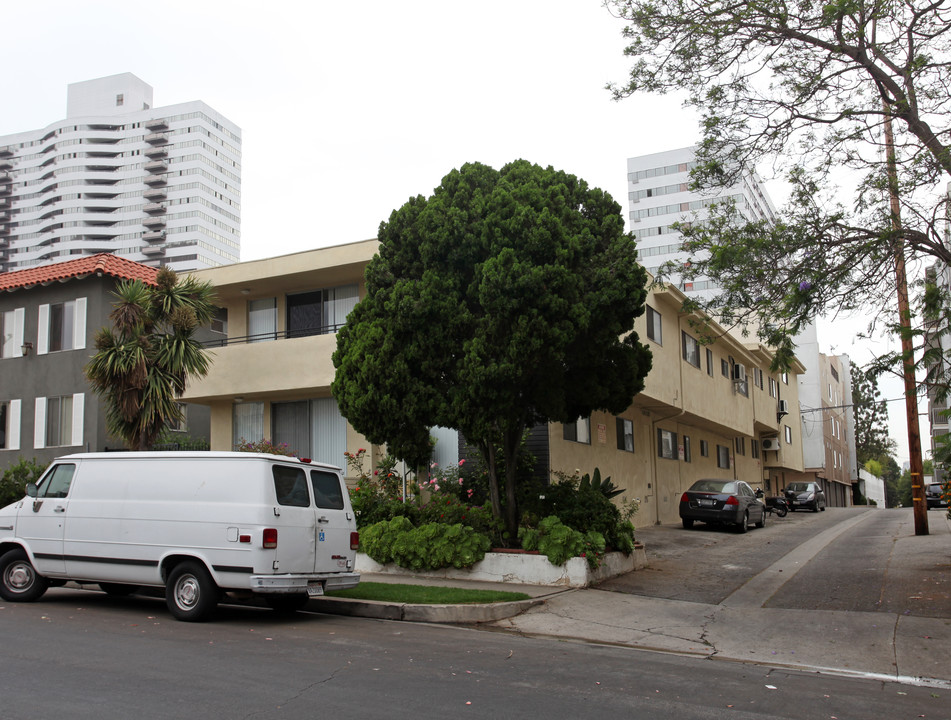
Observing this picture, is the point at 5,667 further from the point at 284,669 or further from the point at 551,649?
the point at 551,649

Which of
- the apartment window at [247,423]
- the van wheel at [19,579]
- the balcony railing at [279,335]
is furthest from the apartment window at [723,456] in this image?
the van wheel at [19,579]

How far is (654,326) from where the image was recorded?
22.4m

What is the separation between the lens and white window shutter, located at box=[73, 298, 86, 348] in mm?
23297

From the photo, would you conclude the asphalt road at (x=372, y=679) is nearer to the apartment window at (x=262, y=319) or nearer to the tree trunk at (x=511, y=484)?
the tree trunk at (x=511, y=484)

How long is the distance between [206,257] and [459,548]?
4875 inches

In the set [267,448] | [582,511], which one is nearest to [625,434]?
[582,511]

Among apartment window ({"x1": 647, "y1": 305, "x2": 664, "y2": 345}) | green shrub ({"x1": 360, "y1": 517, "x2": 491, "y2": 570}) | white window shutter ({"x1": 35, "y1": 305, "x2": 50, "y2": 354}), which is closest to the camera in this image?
green shrub ({"x1": 360, "y1": 517, "x2": 491, "y2": 570})

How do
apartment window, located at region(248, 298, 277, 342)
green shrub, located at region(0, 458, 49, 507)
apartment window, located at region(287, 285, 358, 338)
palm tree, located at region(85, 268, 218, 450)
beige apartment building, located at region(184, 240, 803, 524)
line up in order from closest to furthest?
palm tree, located at region(85, 268, 218, 450) → beige apartment building, located at region(184, 240, 803, 524) → green shrub, located at region(0, 458, 49, 507) → apartment window, located at region(287, 285, 358, 338) → apartment window, located at region(248, 298, 277, 342)

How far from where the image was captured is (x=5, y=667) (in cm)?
692

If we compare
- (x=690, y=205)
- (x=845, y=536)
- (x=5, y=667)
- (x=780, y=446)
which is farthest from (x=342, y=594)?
(x=690, y=205)

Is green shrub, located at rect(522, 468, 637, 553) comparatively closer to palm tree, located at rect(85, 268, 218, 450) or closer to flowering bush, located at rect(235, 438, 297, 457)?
flowering bush, located at rect(235, 438, 297, 457)

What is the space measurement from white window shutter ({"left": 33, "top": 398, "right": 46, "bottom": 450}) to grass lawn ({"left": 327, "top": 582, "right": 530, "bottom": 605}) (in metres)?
15.7

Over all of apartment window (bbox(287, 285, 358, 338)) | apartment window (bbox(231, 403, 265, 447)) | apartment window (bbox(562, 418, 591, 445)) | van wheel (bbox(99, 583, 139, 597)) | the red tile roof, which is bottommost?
van wheel (bbox(99, 583, 139, 597))

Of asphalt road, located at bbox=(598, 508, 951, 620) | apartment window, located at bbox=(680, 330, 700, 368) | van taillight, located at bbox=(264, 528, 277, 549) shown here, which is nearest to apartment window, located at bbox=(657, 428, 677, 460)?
apartment window, located at bbox=(680, 330, 700, 368)
